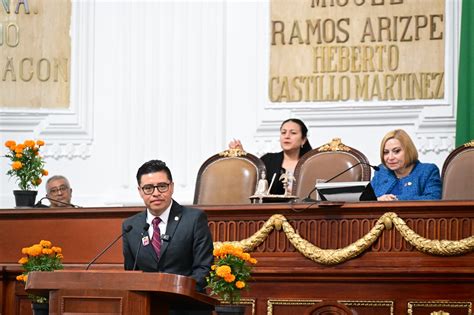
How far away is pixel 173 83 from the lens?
10.0 metres

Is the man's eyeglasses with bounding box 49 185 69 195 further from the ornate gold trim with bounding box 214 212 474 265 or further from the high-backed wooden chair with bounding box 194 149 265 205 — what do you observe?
the ornate gold trim with bounding box 214 212 474 265

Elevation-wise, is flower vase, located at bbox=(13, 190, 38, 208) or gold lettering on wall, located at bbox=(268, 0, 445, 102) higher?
gold lettering on wall, located at bbox=(268, 0, 445, 102)

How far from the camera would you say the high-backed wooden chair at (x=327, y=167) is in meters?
7.54

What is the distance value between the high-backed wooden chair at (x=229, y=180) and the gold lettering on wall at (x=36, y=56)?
2.78 metres

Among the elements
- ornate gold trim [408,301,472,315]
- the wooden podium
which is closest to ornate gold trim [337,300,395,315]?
ornate gold trim [408,301,472,315]

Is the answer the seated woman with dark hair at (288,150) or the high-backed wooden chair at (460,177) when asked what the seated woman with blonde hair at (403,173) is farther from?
the seated woman with dark hair at (288,150)

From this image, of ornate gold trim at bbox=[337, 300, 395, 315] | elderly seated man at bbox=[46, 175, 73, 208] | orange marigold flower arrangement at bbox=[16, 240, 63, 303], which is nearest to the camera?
ornate gold trim at bbox=[337, 300, 395, 315]

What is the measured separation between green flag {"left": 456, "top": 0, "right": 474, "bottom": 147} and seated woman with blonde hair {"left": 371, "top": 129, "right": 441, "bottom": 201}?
66.4 inches

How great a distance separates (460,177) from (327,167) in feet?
3.10

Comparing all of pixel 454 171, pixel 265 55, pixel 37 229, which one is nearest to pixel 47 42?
pixel 265 55

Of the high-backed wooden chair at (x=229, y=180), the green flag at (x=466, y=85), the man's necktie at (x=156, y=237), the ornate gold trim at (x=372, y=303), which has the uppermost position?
the green flag at (x=466, y=85)

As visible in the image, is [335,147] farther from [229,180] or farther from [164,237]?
[164,237]

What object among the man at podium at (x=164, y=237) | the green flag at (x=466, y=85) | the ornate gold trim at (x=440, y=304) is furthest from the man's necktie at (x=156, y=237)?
the green flag at (x=466, y=85)

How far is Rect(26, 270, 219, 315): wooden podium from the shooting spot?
4.34 meters
